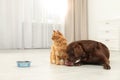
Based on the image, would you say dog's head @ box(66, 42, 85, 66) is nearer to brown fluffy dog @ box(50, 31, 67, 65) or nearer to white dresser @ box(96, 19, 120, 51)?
brown fluffy dog @ box(50, 31, 67, 65)

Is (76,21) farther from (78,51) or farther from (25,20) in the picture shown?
(78,51)

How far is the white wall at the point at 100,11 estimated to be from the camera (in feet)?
14.1

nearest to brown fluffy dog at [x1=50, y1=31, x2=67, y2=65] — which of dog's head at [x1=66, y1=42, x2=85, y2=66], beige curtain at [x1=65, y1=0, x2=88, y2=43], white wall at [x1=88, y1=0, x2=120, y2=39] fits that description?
dog's head at [x1=66, y1=42, x2=85, y2=66]

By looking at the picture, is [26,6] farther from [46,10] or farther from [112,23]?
[112,23]

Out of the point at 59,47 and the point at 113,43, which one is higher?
the point at 59,47

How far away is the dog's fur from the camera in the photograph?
6.13ft

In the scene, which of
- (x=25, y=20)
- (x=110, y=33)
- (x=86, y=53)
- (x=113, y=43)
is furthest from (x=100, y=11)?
(x=86, y=53)

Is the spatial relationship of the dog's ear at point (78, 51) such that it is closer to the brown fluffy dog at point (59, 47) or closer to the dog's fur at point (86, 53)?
the dog's fur at point (86, 53)

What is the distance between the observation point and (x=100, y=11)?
182 inches

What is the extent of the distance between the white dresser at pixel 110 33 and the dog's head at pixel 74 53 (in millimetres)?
2298

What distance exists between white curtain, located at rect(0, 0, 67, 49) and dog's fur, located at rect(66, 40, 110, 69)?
2.47m

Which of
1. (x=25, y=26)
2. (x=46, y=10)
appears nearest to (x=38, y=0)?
(x=46, y=10)

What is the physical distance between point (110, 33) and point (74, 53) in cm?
243

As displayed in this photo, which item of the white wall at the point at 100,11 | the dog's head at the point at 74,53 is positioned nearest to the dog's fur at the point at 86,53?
the dog's head at the point at 74,53
